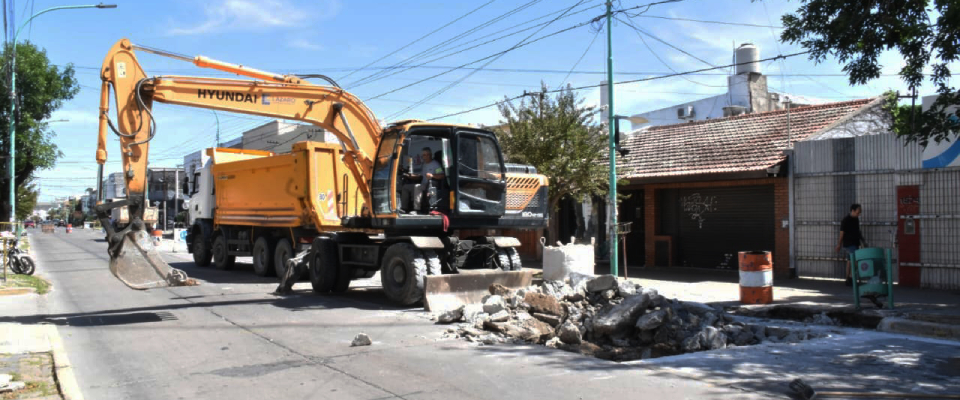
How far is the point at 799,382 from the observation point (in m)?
5.71

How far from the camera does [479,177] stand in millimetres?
12047

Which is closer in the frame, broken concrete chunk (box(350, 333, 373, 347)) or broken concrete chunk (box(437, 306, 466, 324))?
broken concrete chunk (box(350, 333, 373, 347))

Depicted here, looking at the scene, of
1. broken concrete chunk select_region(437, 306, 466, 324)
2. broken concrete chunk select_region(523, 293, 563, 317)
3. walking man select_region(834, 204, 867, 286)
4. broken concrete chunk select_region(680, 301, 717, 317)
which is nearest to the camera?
broken concrete chunk select_region(680, 301, 717, 317)

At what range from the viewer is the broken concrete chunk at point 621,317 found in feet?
28.9

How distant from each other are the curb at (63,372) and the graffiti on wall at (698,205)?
15.0 metres

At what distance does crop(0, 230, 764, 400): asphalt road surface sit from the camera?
6074mm

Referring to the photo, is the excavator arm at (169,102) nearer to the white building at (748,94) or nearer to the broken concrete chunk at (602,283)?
the broken concrete chunk at (602,283)

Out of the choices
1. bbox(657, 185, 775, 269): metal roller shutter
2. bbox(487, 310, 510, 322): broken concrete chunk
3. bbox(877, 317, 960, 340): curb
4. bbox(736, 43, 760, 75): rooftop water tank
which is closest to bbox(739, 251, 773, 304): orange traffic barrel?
bbox(877, 317, 960, 340): curb

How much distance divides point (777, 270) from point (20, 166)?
33.7 m

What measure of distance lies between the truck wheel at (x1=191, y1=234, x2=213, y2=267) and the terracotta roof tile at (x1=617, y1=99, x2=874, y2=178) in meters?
13.0

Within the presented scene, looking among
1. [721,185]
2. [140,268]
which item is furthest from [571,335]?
[721,185]

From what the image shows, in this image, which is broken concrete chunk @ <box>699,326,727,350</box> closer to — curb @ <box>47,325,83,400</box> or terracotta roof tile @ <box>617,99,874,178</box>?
curb @ <box>47,325,83,400</box>

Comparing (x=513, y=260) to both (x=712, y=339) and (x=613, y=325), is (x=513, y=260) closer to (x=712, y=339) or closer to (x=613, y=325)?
(x=613, y=325)

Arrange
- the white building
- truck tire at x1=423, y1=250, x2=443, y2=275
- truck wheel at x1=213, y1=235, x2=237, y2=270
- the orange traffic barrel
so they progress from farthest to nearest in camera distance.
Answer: the white building → truck wheel at x1=213, y1=235, x2=237, y2=270 → truck tire at x1=423, y1=250, x2=443, y2=275 → the orange traffic barrel
